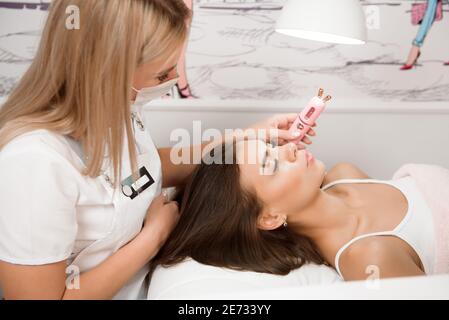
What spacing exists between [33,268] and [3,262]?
6 cm

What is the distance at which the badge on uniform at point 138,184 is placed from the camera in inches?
41.3

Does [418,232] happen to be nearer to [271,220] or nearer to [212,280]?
[271,220]

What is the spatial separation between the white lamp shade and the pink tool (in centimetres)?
16

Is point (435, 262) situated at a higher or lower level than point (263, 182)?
lower

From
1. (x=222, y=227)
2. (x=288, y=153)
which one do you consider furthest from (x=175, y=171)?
(x=288, y=153)

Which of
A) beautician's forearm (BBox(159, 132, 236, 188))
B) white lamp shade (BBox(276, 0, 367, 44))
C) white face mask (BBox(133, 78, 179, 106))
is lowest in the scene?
beautician's forearm (BBox(159, 132, 236, 188))

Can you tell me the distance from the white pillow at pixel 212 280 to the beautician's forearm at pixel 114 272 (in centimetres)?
9

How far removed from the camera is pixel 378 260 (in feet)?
3.63

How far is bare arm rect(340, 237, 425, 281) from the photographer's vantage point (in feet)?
3.54

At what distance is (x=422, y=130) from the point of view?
5.82 ft

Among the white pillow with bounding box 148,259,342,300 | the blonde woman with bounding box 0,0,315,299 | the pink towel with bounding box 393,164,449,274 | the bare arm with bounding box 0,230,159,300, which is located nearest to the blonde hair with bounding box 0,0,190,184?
the blonde woman with bounding box 0,0,315,299

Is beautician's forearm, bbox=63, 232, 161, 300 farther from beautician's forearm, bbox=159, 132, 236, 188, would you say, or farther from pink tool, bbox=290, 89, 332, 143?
pink tool, bbox=290, 89, 332, 143

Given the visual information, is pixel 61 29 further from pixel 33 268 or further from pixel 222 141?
pixel 222 141

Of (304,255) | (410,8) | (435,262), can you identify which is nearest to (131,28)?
(304,255)
